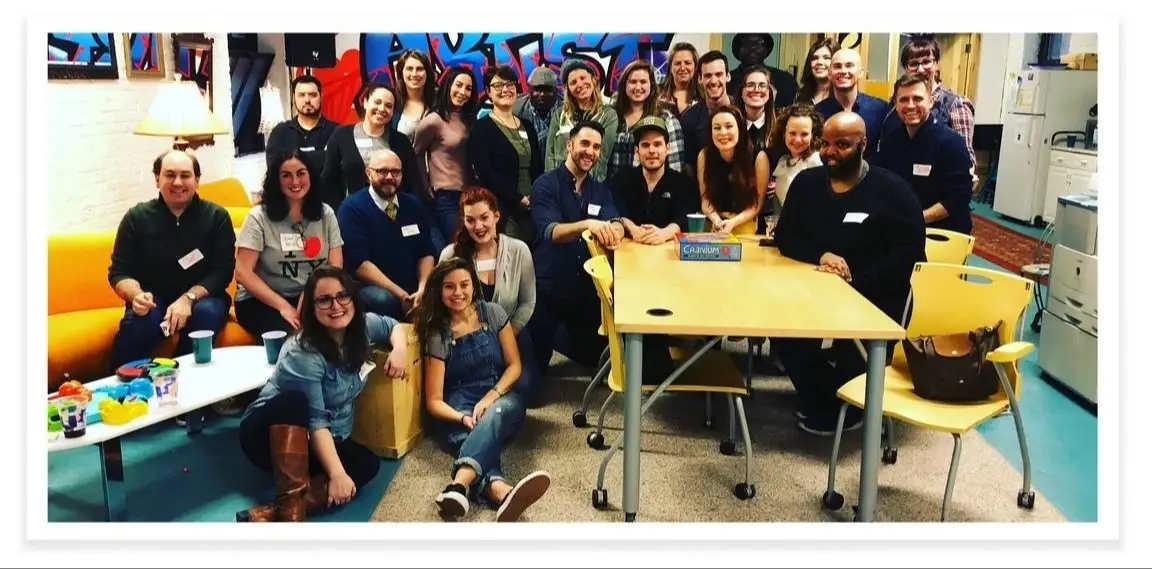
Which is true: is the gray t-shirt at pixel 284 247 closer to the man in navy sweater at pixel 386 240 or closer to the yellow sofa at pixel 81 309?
the man in navy sweater at pixel 386 240

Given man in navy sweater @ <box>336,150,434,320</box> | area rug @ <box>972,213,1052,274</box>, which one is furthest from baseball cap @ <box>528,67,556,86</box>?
area rug @ <box>972,213,1052,274</box>

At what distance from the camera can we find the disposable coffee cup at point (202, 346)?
2.74 metres

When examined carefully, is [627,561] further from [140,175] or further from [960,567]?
[140,175]

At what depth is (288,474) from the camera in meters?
2.61

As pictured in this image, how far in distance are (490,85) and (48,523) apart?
82.1 inches

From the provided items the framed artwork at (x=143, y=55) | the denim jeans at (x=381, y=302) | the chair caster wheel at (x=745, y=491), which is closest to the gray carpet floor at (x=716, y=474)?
the chair caster wheel at (x=745, y=491)

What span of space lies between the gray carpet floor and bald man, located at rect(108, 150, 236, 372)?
0.91m

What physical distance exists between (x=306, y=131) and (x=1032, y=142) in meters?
6.18

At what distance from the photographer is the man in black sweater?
124 inches

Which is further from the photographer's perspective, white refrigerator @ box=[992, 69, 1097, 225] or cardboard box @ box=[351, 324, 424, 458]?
white refrigerator @ box=[992, 69, 1097, 225]

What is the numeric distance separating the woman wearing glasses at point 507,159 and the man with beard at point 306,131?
616mm

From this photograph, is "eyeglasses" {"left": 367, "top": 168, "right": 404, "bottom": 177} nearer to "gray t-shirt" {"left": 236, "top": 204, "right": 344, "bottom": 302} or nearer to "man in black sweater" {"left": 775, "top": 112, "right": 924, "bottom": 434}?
"gray t-shirt" {"left": 236, "top": 204, "right": 344, "bottom": 302}

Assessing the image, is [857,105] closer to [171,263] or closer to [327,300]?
[327,300]
